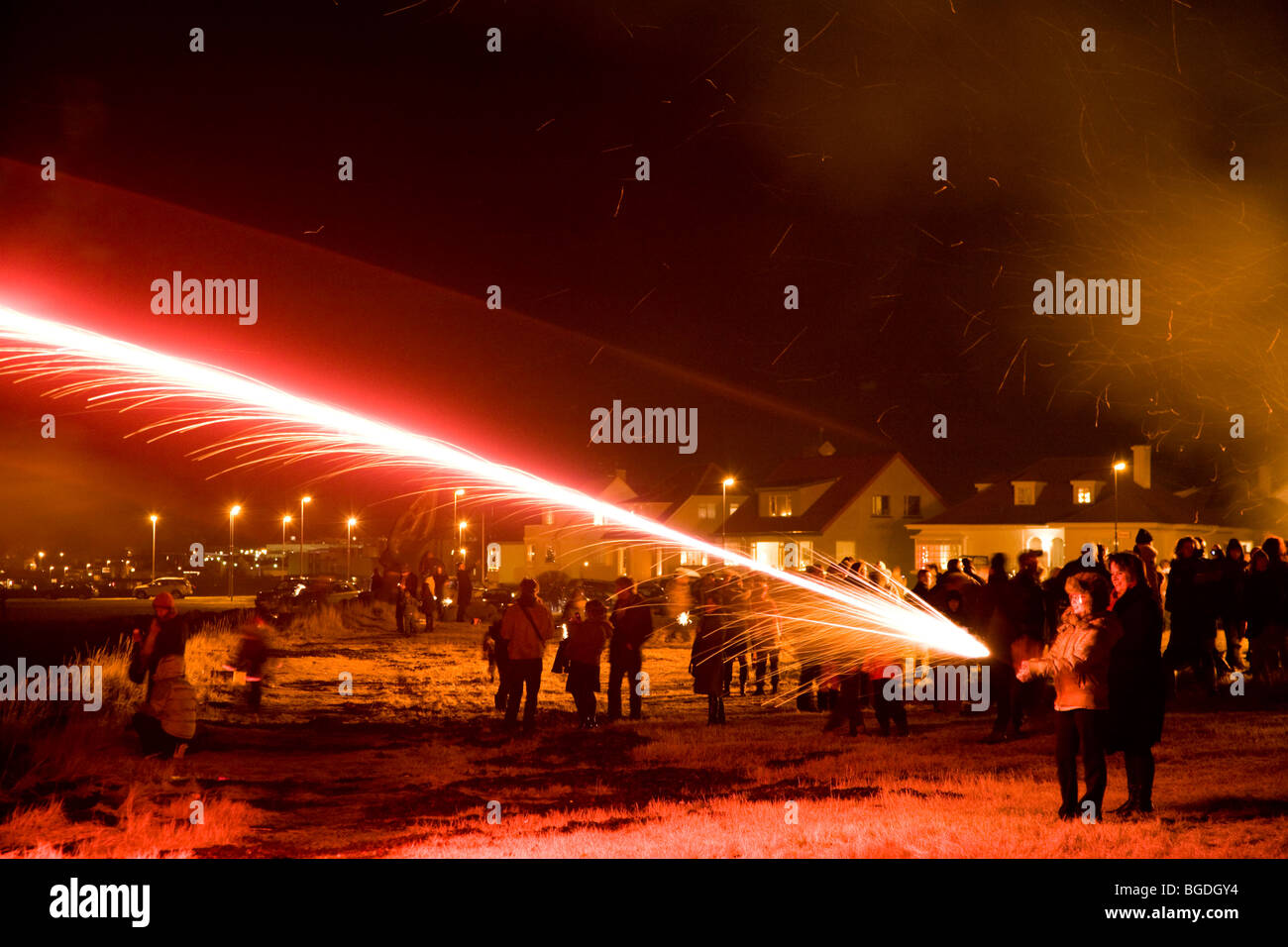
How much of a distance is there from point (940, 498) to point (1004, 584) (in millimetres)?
47692

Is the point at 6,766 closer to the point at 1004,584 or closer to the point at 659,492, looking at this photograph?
the point at 1004,584

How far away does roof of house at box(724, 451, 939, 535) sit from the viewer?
182ft

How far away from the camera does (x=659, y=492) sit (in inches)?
2820

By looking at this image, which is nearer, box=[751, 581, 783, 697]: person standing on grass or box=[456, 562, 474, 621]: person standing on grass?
box=[751, 581, 783, 697]: person standing on grass

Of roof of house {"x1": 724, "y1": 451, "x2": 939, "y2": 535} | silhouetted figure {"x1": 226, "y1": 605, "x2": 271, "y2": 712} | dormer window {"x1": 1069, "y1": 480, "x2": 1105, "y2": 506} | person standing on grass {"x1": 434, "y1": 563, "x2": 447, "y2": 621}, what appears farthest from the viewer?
roof of house {"x1": 724, "y1": 451, "x2": 939, "y2": 535}

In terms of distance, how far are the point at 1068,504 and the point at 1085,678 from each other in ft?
155

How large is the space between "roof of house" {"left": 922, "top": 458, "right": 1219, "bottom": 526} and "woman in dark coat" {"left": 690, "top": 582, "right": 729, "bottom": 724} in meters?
38.4

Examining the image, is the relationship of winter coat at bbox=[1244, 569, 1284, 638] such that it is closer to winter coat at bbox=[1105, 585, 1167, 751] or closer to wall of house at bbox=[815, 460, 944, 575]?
winter coat at bbox=[1105, 585, 1167, 751]

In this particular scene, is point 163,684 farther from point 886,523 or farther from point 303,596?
point 886,523

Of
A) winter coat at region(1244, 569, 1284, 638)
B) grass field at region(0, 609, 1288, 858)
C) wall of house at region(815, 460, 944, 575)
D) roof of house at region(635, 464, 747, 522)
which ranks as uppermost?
roof of house at region(635, 464, 747, 522)

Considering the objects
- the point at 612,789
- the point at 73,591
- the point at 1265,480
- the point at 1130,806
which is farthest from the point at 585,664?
the point at 73,591

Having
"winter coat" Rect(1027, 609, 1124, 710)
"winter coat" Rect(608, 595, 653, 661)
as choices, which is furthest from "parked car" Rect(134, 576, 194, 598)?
"winter coat" Rect(1027, 609, 1124, 710)
